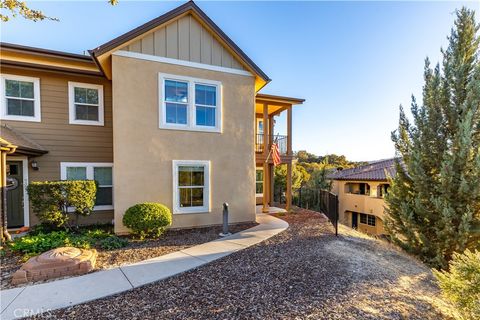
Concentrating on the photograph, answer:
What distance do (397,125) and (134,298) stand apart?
9.55m

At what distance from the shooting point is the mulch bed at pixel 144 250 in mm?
4977

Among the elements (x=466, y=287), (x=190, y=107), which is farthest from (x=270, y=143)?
(x=466, y=287)

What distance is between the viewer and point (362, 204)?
23344 millimetres

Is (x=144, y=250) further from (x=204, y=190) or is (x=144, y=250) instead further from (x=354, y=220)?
(x=354, y=220)

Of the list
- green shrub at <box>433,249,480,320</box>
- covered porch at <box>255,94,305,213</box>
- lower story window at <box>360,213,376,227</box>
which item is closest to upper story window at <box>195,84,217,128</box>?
covered porch at <box>255,94,305,213</box>

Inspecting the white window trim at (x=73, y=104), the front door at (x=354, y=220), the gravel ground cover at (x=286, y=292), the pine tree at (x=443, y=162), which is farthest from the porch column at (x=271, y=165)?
the front door at (x=354, y=220)

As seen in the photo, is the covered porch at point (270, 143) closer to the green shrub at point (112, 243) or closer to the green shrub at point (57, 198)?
the green shrub at point (112, 243)

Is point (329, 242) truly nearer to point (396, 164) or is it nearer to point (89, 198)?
point (396, 164)

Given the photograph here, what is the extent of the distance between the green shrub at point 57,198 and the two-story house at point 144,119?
87cm

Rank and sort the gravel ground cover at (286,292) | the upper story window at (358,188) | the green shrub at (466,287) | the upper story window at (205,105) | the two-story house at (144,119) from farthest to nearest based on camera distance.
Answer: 1. the upper story window at (358,188)
2. the upper story window at (205,105)
3. the two-story house at (144,119)
4. the green shrub at (466,287)
5. the gravel ground cover at (286,292)

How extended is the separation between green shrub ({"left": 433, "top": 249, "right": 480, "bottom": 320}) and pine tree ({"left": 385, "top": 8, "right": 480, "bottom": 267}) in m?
3.39

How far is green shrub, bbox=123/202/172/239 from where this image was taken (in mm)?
6965

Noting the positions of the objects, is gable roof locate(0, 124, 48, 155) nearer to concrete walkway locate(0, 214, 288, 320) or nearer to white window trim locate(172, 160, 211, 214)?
white window trim locate(172, 160, 211, 214)

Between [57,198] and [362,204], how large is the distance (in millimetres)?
24148
